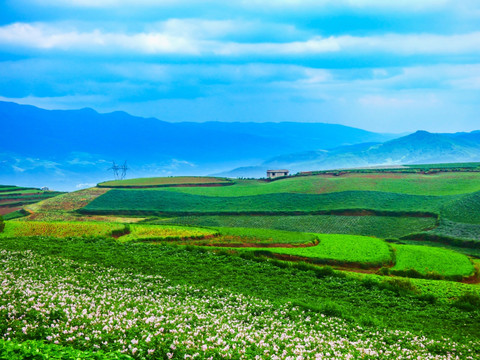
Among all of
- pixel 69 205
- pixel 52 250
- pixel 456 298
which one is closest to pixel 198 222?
pixel 69 205

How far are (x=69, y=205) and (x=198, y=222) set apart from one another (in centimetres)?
3991

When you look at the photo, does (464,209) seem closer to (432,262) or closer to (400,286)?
(432,262)

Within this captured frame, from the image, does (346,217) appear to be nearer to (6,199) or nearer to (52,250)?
(52,250)

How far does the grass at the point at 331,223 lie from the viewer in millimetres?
75250

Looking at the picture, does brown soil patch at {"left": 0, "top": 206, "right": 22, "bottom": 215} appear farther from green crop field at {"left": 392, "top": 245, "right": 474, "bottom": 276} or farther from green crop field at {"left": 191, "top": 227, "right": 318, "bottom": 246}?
green crop field at {"left": 392, "top": 245, "right": 474, "bottom": 276}

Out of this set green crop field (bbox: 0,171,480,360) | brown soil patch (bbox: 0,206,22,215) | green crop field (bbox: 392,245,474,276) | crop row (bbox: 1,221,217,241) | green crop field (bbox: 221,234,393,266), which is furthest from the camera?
brown soil patch (bbox: 0,206,22,215)

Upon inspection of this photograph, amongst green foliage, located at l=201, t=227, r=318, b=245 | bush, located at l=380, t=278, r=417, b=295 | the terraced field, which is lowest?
bush, located at l=380, t=278, r=417, b=295

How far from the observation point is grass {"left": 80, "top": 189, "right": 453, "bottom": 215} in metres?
90.9

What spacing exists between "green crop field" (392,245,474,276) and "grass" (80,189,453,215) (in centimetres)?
3601

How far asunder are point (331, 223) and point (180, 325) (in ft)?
218

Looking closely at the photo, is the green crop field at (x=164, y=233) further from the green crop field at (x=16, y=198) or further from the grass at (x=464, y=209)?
the green crop field at (x=16, y=198)

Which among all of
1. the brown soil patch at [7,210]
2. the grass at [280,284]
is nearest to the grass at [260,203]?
the brown soil patch at [7,210]

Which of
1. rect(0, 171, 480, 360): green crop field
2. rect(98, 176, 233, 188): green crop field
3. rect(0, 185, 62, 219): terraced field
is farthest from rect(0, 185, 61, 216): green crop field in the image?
rect(0, 171, 480, 360): green crop field

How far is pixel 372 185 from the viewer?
110 metres
